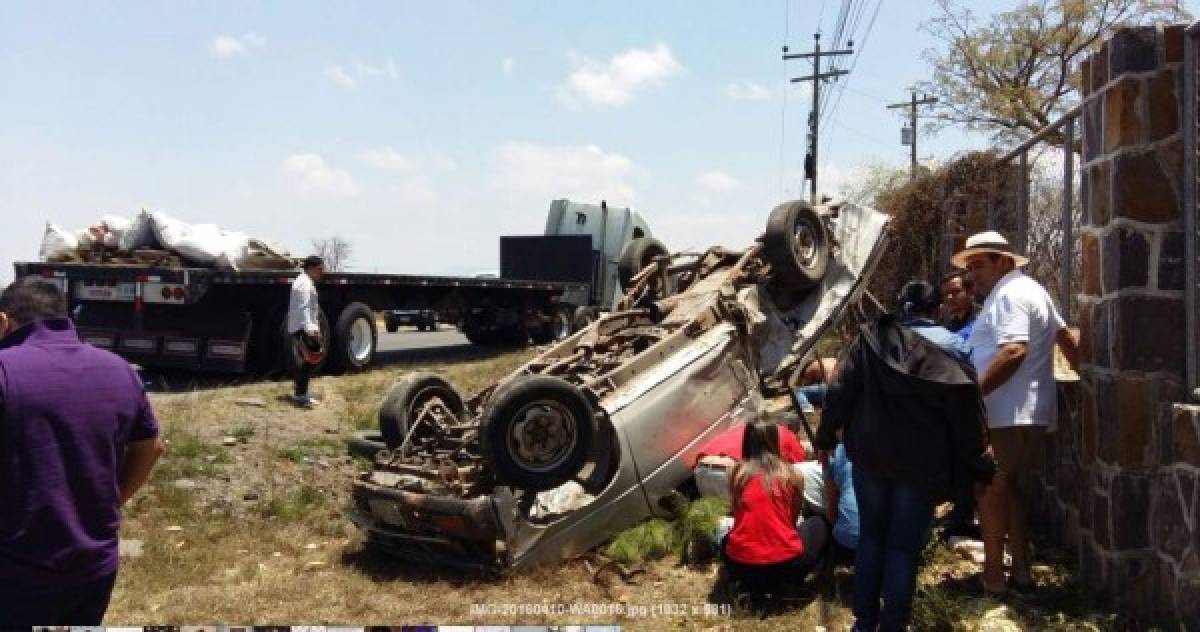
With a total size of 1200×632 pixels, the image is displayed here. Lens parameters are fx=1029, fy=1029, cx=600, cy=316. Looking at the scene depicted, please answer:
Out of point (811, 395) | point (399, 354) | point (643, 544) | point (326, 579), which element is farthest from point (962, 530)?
point (399, 354)

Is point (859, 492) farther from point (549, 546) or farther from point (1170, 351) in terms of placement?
point (549, 546)

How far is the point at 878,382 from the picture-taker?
4.23 meters

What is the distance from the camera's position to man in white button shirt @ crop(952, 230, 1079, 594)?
4.57m

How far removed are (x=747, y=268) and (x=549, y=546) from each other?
3428 mm

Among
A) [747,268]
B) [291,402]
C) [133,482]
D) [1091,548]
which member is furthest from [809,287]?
[133,482]

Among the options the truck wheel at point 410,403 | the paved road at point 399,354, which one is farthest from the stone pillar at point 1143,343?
the paved road at point 399,354

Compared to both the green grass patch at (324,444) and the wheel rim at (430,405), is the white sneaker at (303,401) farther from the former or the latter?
the wheel rim at (430,405)

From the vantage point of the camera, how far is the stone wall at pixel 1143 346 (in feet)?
13.4

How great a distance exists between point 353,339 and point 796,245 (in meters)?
5.96

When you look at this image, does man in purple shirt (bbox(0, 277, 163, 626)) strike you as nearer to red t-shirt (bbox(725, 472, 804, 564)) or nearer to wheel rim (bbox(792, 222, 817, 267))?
red t-shirt (bbox(725, 472, 804, 564))

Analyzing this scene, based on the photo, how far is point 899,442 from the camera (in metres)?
4.16

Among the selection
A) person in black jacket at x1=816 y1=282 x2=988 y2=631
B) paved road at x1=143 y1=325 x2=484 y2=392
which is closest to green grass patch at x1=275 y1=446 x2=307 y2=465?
paved road at x1=143 y1=325 x2=484 y2=392

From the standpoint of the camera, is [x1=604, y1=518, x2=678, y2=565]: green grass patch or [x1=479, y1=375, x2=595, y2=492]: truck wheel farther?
Result: [x1=604, y1=518, x2=678, y2=565]: green grass patch

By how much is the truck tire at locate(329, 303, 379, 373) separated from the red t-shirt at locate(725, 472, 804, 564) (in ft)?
25.1
